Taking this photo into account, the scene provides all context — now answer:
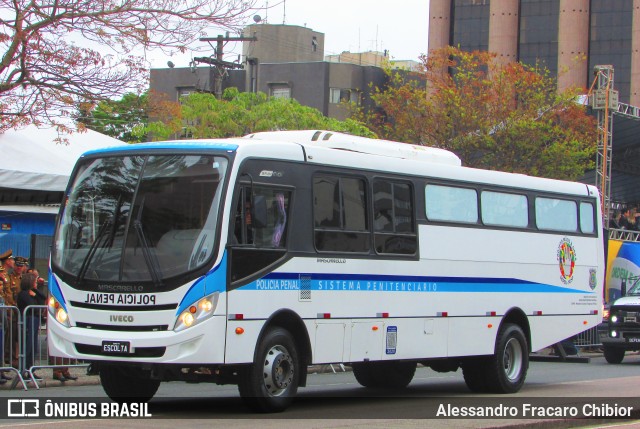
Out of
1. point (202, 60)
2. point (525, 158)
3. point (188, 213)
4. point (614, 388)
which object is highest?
point (202, 60)

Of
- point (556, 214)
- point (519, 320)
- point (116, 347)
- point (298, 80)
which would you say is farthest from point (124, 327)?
point (298, 80)

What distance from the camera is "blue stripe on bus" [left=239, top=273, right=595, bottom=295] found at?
12820 millimetres

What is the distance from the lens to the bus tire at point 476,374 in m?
16.8

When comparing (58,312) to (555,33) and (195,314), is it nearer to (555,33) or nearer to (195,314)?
(195,314)

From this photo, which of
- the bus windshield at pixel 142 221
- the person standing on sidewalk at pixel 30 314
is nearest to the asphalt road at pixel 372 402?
the person standing on sidewalk at pixel 30 314

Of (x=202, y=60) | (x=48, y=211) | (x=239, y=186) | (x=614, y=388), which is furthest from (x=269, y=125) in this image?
(x=239, y=186)

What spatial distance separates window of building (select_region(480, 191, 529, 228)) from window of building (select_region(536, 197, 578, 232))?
418mm

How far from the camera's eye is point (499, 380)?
1666 centimetres

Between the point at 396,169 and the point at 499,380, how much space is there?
3.90m

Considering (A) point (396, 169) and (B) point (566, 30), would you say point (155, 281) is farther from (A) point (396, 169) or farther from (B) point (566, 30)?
(B) point (566, 30)

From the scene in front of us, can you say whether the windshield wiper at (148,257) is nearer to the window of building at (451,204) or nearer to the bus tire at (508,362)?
the window of building at (451,204)

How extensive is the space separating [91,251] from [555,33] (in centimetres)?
7289

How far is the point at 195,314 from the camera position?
11859mm

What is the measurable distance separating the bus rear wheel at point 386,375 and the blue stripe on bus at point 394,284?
1842mm
